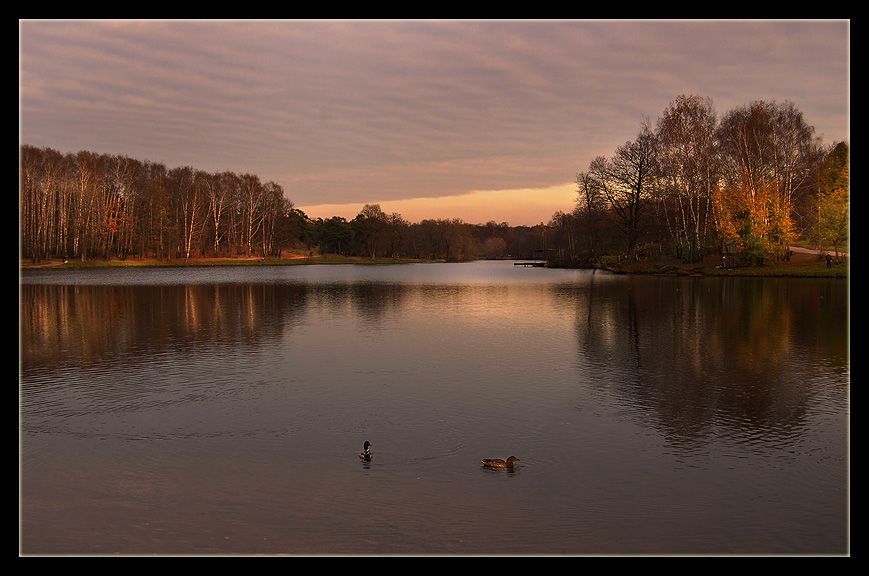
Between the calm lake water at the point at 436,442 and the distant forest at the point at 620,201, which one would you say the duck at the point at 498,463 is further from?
the distant forest at the point at 620,201

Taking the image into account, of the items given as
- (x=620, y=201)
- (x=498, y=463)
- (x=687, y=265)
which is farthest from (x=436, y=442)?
(x=620, y=201)

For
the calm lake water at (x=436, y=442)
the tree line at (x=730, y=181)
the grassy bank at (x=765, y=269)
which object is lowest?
the calm lake water at (x=436, y=442)

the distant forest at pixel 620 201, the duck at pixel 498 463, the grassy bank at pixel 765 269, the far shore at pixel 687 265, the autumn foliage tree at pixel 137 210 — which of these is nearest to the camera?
the duck at pixel 498 463

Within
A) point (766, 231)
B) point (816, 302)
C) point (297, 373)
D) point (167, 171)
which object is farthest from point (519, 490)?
point (167, 171)

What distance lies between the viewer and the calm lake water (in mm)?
8062

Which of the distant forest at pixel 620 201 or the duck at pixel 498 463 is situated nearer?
the duck at pixel 498 463

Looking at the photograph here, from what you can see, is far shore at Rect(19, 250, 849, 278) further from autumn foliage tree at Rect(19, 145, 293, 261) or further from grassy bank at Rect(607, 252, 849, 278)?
autumn foliage tree at Rect(19, 145, 293, 261)

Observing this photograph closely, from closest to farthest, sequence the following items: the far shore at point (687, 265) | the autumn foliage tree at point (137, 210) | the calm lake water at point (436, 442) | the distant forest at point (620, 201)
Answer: the calm lake water at point (436, 442) → the far shore at point (687, 265) → the distant forest at point (620, 201) → the autumn foliage tree at point (137, 210)

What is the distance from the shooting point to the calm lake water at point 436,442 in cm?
806

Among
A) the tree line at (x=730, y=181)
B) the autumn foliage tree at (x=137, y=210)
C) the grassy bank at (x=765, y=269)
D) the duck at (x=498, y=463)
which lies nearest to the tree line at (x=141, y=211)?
the autumn foliage tree at (x=137, y=210)

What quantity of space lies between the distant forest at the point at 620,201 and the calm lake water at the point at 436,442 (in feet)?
51.6

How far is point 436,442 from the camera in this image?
11.5 meters
